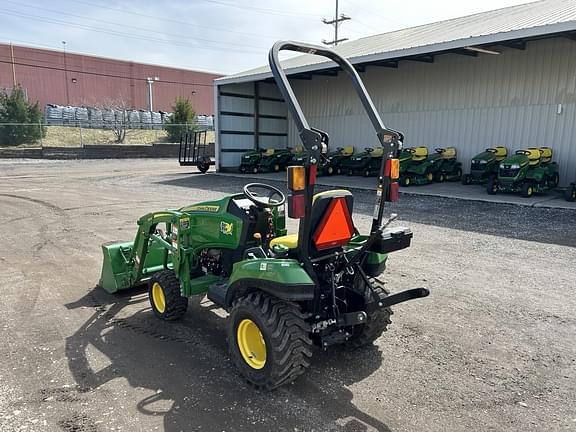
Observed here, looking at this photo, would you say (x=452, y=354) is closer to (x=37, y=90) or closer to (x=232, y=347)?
(x=232, y=347)

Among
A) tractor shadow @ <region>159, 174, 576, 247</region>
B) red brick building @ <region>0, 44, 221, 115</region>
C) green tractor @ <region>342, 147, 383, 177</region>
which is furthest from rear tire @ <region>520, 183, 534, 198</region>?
red brick building @ <region>0, 44, 221, 115</region>

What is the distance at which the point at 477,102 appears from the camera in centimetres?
1445

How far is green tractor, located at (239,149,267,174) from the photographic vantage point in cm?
1862

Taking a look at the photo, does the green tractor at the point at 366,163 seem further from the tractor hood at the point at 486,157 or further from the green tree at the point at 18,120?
the green tree at the point at 18,120

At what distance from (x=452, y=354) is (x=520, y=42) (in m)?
12.2

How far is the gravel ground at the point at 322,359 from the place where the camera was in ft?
8.71

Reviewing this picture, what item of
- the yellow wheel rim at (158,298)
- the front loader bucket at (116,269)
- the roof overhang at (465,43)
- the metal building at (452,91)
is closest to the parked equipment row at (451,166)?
the metal building at (452,91)

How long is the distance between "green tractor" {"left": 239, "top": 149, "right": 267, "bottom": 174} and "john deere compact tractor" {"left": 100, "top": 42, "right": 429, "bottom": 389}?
14959 mm

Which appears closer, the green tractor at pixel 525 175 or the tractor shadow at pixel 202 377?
the tractor shadow at pixel 202 377

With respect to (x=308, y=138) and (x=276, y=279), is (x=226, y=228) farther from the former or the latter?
(x=308, y=138)

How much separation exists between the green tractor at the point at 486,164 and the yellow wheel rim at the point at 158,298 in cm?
1095

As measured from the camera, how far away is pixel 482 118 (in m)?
14.4

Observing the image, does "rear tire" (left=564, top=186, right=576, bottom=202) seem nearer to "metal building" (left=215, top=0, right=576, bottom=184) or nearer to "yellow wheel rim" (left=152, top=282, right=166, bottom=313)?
"metal building" (left=215, top=0, right=576, bottom=184)

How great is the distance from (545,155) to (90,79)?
38.2 meters
